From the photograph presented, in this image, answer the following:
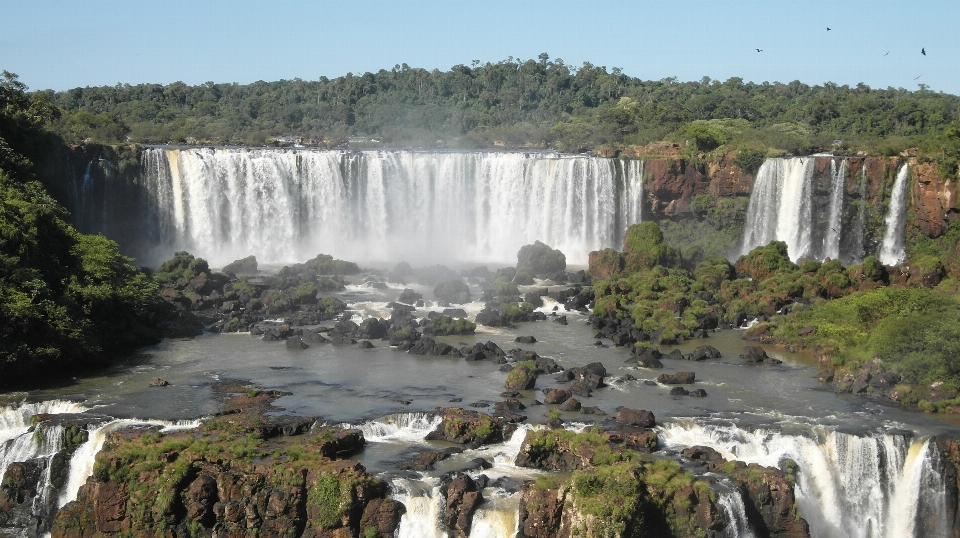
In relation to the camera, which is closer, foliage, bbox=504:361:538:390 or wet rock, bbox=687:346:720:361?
foliage, bbox=504:361:538:390

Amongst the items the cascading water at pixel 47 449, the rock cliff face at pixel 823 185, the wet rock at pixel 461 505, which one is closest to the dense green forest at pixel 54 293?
the cascading water at pixel 47 449

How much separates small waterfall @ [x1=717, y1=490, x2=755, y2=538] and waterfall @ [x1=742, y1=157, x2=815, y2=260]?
25287mm

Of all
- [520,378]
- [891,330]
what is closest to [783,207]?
[891,330]

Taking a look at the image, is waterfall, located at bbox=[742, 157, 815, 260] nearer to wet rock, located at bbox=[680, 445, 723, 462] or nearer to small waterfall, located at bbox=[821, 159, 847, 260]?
small waterfall, located at bbox=[821, 159, 847, 260]

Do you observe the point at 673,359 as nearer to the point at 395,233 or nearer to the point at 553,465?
the point at 553,465

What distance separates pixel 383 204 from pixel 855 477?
31.6 metres

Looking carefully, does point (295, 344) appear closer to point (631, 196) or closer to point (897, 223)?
point (631, 196)

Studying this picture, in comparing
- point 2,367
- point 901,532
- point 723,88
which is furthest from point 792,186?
point 723,88

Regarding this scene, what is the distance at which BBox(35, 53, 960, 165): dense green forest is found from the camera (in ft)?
192

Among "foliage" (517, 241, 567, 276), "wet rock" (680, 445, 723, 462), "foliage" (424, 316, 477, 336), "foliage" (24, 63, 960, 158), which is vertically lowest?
"wet rock" (680, 445, 723, 462)

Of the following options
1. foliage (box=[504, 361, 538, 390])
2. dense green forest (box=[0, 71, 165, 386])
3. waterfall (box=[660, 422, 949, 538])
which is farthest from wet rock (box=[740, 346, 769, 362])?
dense green forest (box=[0, 71, 165, 386])

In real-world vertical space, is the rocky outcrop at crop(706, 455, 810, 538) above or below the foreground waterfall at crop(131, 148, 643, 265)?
below

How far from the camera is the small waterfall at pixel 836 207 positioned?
4388cm

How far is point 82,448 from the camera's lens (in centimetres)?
2347
